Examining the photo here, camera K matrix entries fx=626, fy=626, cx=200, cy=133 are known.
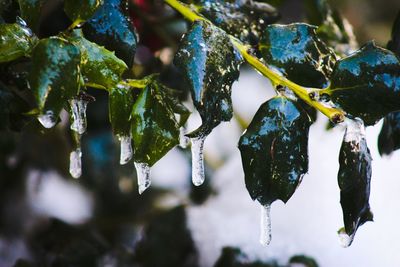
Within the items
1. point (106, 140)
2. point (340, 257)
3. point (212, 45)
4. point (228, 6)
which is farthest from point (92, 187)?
point (212, 45)

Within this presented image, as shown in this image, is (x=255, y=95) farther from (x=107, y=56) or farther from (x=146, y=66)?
(x=107, y=56)

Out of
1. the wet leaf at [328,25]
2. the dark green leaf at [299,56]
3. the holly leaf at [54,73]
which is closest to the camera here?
the holly leaf at [54,73]

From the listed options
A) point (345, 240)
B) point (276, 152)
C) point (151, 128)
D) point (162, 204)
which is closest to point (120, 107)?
point (151, 128)

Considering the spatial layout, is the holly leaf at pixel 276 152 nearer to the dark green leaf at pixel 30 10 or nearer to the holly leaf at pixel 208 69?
the holly leaf at pixel 208 69

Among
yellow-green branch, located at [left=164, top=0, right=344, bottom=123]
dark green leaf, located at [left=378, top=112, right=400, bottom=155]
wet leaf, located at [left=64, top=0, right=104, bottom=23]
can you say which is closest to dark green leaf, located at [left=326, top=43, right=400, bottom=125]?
yellow-green branch, located at [left=164, top=0, right=344, bottom=123]

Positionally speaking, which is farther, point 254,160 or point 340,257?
point 340,257

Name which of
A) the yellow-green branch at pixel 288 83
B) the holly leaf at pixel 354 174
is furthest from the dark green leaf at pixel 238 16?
the holly leaf at pixel 354 174
